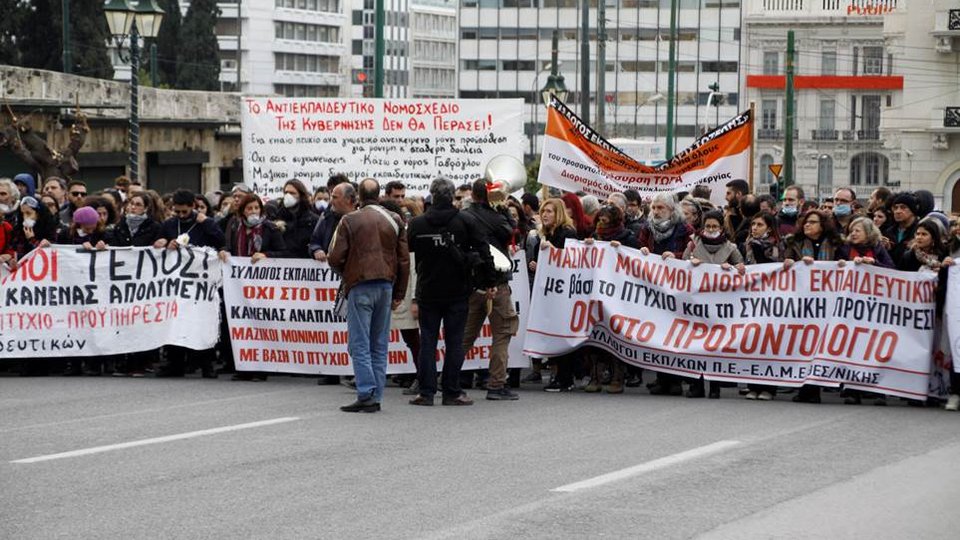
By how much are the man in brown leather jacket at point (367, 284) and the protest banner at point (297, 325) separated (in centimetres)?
201

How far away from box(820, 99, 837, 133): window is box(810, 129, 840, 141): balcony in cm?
19

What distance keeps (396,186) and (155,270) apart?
101 inches

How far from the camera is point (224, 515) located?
358 inches

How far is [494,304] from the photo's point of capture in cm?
1519

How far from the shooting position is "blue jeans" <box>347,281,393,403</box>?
1383 cm

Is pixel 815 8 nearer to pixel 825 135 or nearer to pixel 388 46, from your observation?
pixel 825 135

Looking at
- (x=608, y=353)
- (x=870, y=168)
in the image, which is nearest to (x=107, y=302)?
(x=608, y=353)

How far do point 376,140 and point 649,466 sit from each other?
387 inches

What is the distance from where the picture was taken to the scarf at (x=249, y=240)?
16.9m

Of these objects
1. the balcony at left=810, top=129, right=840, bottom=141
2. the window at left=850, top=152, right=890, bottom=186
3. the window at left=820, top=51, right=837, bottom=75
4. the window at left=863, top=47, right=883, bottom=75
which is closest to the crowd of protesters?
the balcony at left=810, top=129, right=840, bottom=141

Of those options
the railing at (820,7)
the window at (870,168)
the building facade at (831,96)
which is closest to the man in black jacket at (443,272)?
the building facade at (831,96)

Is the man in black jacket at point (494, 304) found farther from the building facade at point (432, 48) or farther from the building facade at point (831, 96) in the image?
the building facade at point (432, 48)

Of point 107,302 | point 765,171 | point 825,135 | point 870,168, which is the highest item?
point 825,135

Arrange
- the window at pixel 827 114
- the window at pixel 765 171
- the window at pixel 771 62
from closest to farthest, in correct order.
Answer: the window at pixel 765 171, the window at pixel 827 114, the window at pixel 771 62
